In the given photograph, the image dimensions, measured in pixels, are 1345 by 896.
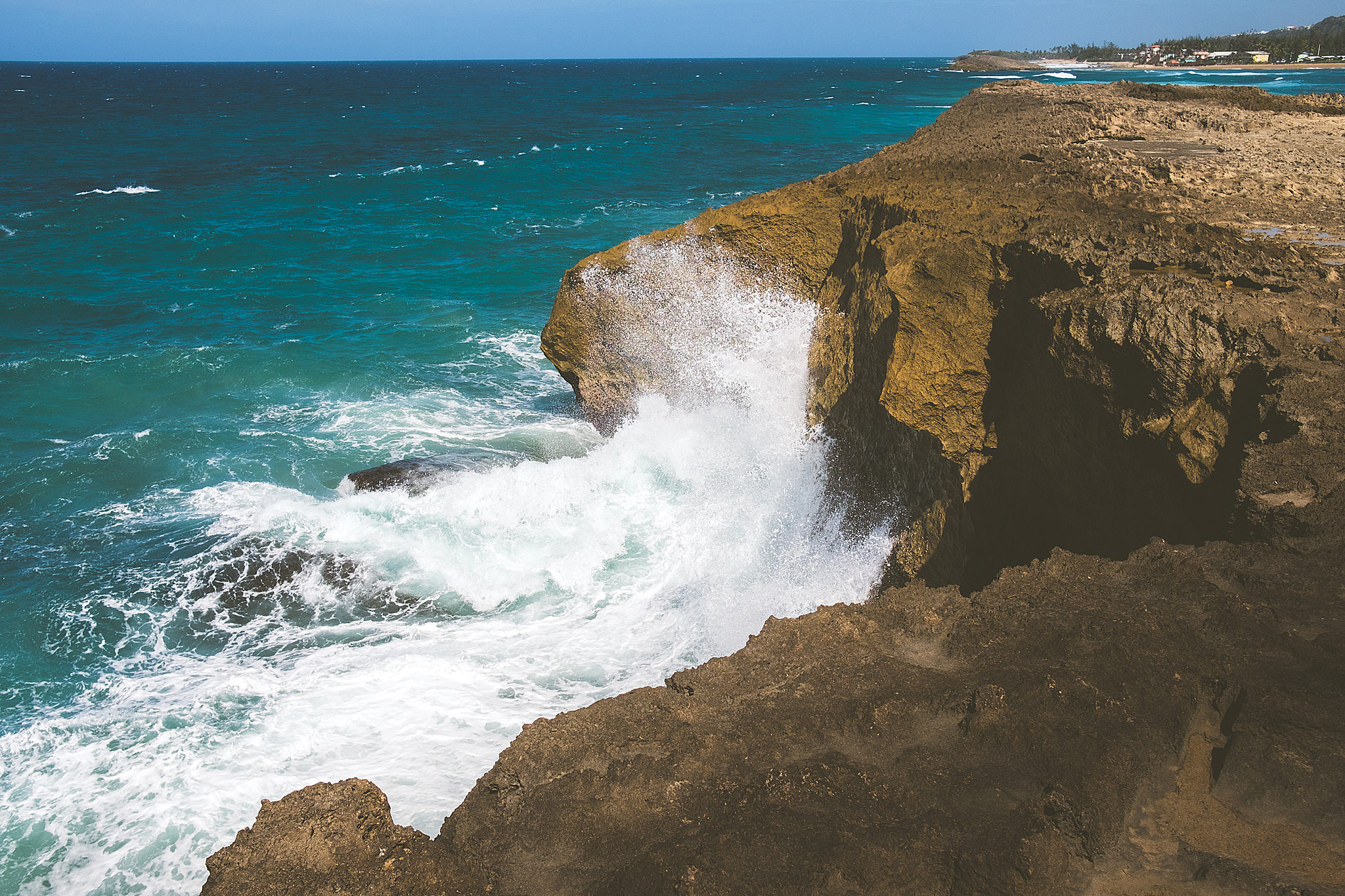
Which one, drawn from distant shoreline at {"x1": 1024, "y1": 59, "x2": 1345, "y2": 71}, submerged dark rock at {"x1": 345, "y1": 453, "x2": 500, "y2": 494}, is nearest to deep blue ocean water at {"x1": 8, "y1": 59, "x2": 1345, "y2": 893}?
submerged dark rock at {"x1": 345, "y1": 453, "x2": 500, "y2": 494}

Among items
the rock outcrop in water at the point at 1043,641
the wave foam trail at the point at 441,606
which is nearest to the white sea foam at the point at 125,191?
the wave foam trail at the point at 441,606

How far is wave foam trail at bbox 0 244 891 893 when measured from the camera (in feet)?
19.4

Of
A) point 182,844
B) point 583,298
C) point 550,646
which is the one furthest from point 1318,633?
point 583,298

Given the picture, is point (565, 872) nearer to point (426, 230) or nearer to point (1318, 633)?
point (1318, 633)

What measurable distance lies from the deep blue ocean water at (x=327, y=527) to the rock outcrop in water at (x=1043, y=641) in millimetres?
2107

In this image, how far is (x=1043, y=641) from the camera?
11.9ft

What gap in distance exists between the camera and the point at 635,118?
2361 inches

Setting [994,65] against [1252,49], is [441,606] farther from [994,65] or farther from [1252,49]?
[994,65]

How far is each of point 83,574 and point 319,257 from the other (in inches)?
595

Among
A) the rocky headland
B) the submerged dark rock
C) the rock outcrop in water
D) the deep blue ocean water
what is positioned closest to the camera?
the rock outcrop in water

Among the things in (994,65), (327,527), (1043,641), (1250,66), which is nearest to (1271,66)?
(1250,66)

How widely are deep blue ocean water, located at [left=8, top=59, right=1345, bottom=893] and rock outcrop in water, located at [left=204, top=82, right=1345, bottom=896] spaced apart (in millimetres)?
2107

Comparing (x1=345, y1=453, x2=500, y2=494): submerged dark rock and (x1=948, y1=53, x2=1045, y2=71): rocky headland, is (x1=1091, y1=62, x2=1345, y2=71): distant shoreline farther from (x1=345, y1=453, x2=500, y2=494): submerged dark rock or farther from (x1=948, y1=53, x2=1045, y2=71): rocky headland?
(x1=345, y1=453, x2=500, y2=494): submerged dark rock

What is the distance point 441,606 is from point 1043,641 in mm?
6119
